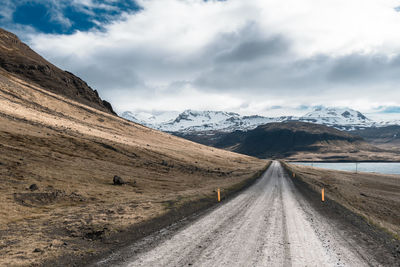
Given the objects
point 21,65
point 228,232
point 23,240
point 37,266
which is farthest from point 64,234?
point 21,65

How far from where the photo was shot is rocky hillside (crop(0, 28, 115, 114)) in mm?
100125

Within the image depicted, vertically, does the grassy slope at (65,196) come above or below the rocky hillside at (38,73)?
below

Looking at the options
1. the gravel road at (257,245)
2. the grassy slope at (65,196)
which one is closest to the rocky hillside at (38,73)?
the grassy slope at (65,196)

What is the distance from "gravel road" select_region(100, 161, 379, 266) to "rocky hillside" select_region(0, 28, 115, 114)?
348 feet

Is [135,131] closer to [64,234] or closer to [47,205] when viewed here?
[47,205]

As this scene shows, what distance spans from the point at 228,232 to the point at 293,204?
10.9 m

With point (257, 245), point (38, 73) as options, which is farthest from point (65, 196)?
point (38, 73)

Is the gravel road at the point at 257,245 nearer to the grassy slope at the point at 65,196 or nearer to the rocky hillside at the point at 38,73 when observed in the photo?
the grassy slope at the point at 65,196

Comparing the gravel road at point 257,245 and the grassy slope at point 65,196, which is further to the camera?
the grassy slope at point 65,196

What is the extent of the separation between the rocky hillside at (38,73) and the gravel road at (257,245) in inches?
4173

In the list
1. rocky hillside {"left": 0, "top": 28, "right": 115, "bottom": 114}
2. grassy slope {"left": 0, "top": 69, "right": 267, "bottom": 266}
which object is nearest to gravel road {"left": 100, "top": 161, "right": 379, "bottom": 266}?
grassy slope {"left": 0, "top": 69, "right": 267, "bottom": 266}

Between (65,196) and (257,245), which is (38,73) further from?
(257,245)

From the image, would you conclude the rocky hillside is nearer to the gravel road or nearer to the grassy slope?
the grassy slope

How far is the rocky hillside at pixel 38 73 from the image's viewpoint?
100m
